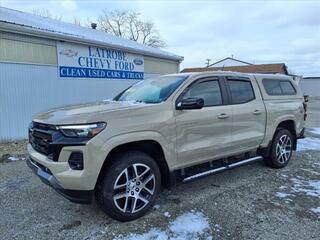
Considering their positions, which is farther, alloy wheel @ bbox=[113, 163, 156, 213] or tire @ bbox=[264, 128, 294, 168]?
tire @ bbox=[264, 128, 294, 168]

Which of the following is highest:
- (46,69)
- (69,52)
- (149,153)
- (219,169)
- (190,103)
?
(69,52)

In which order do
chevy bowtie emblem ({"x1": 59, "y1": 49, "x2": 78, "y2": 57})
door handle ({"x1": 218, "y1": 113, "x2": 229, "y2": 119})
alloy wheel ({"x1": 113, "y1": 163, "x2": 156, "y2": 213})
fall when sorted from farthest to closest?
1. chevy bowtie emblem ({"x1": 59, "y1": 49, "x2": 78, "y2": 57})
2. door handle ({"x1": 218, "y1": 113, "x2": 229, "y2": 119})
3. alloy wheel ({"x1": 113, "y1": 163, "x2": 156, "y2": 213})

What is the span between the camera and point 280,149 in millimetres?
5992

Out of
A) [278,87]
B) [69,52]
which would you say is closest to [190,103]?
[278,87]

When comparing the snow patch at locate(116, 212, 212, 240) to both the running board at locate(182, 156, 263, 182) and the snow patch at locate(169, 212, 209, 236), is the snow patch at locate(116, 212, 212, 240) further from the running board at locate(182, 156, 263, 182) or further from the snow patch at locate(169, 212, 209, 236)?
the running board at locate(182, 156, 263, 182)

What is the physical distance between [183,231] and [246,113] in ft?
8.13

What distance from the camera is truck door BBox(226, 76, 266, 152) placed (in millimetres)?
4922

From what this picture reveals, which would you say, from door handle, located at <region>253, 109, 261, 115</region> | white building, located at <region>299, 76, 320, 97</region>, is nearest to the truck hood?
door handle, located at <region>253, 109, 261, 115</region>

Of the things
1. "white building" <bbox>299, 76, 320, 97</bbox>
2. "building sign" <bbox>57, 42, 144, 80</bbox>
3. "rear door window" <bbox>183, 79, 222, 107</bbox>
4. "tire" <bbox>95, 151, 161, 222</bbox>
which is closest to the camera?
"tire" <bbox>95, 151, 161, 222</bbox>

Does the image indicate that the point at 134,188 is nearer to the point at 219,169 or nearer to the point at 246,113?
the point at 219,169

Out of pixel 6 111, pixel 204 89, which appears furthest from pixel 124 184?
pixel 6 111

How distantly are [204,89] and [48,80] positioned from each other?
7134 mm

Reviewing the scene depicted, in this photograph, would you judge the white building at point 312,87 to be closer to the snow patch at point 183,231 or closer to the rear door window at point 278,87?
the rear door window at point 278,87

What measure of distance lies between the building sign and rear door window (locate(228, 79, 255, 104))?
23.9 ft
